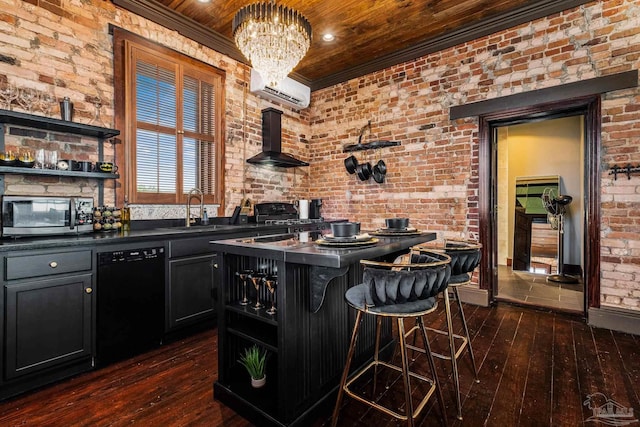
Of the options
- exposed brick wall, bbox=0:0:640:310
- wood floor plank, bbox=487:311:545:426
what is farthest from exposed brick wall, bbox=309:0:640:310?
wood floor plank, bbox=487:311:545:426

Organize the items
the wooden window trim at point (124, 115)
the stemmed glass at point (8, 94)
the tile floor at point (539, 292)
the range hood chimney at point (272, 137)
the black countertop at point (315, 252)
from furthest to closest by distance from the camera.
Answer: the range hood chimney at point (272, 137) → the tile floor at point (539, 292) → the wooden window trim at point (124, 115) → the stemmed glass at point (8, 94) → the black countertop at point (315, 252)

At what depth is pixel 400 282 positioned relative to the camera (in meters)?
1.44

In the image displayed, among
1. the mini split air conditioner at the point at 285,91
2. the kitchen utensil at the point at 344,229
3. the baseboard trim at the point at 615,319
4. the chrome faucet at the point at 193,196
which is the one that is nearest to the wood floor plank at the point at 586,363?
the baseboard trim at the point at 615,319

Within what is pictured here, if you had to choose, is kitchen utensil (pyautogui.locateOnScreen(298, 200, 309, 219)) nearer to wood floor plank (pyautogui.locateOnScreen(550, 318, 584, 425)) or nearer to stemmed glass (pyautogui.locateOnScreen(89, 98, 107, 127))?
stemmed glass (pyautogui.locateOnScreen(89, 98, 107, 127))

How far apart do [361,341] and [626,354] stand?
2157 millimetres

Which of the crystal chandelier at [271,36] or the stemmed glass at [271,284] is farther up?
the crystal chandelier at [271,36]

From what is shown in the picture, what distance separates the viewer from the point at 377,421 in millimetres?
1696

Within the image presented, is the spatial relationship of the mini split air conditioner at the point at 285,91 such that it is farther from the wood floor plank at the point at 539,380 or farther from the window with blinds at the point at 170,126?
the wood floor plank at the point at 539,380

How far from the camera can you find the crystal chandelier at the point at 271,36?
2205mm

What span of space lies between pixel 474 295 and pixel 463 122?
2108mm

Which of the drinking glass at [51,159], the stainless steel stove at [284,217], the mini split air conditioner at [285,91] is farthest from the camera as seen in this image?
the mini split air conditioner at [285,91]

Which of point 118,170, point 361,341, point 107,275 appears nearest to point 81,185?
point 118,170

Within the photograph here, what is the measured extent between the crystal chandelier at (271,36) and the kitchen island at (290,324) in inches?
56.8

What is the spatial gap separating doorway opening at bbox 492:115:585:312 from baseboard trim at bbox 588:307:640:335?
1.51 metres
